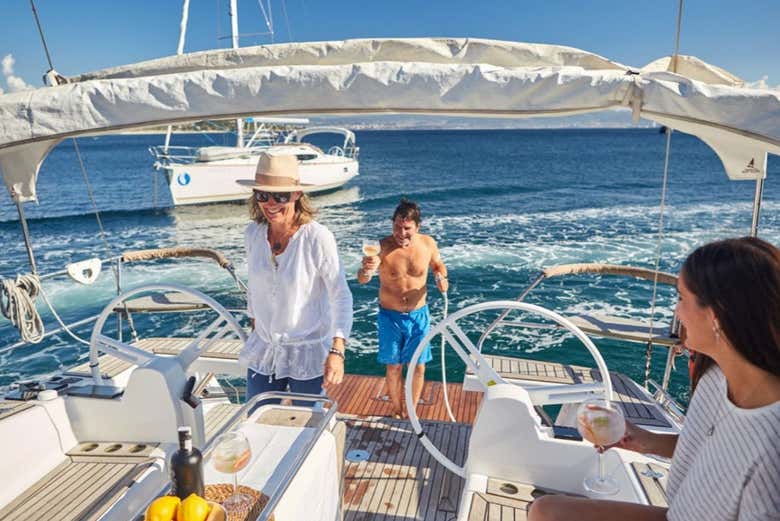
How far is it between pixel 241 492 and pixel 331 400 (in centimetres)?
50

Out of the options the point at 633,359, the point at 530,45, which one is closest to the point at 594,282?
the point at 633,359

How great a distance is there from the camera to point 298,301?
82.2 inches

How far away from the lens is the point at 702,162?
43.5 meters

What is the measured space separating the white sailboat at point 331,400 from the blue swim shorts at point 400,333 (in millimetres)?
647

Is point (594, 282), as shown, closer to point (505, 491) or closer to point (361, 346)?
point (361, 346)

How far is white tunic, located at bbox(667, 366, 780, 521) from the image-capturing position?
41.8 inches

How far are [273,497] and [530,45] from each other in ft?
5.98

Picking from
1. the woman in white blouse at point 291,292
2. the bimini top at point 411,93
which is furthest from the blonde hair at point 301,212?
the bimini top at point 411,93

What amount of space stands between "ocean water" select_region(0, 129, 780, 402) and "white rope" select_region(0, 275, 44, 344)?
74.9 inches

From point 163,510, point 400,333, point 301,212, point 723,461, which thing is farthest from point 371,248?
point 723,461

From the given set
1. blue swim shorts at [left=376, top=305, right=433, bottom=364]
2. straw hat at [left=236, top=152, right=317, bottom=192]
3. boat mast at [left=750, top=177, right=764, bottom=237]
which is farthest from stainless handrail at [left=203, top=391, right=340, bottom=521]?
boat mast at [left=750, top=177, right=764, bottom=237]

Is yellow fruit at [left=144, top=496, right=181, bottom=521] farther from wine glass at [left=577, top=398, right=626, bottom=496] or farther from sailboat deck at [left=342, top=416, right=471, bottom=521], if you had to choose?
sailboat deck at [left=342, top=416, right=471, bottom=521]

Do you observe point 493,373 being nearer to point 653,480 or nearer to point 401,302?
point 653,480

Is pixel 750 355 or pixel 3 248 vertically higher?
pixel 750 355
